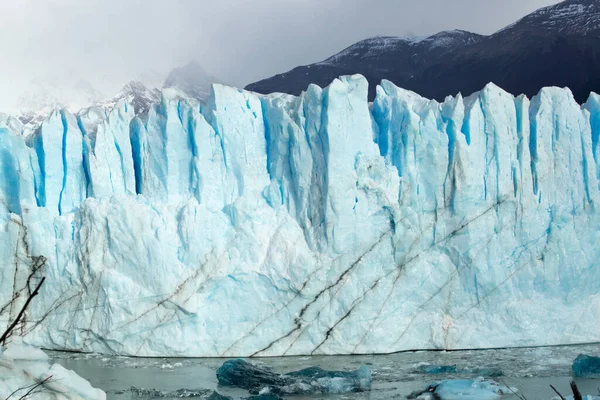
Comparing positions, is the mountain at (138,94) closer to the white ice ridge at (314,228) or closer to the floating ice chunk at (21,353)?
the white ice ridge at (314,228)

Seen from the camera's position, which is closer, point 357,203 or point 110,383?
point 110,383

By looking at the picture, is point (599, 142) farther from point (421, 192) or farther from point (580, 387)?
point (580, 387)

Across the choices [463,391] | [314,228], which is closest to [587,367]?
[463,391]

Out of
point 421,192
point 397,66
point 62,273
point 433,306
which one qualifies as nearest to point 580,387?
point 433,306

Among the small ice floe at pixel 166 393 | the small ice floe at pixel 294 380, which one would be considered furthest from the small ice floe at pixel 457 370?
the small ice floe at pixel 166 393

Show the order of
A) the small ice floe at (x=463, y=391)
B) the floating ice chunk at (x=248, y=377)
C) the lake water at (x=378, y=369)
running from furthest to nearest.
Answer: the floating ice chunk at (x=248, y=377) → the lake water at (x=378, y=369) → the small ice floe at (x=463, y=391)

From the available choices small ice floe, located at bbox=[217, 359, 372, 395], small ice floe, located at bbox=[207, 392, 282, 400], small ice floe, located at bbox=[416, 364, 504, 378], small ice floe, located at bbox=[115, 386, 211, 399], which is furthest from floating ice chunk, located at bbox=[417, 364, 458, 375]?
small ice floe, located at bbox=[115, 386, 211, 399]

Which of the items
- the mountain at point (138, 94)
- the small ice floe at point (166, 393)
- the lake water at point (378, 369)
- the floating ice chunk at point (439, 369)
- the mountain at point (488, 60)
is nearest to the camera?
the small ice floe at point (166, 393)
